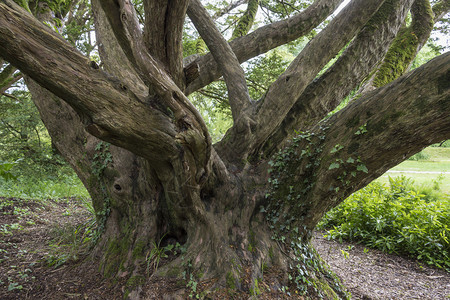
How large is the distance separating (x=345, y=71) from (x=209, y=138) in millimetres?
2160

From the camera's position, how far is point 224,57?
3623mm

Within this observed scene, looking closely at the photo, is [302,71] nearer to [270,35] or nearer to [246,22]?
[270,35]

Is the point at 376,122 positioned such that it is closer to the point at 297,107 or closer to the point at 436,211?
the point at 297,107

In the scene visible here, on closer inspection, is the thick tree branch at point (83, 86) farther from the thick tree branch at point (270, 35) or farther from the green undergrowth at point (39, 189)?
the green undergrowth at point (39, 189)

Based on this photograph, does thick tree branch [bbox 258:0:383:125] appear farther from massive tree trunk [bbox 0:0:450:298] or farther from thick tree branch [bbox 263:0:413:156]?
thick tree branch [bbox 263:0:413:156]

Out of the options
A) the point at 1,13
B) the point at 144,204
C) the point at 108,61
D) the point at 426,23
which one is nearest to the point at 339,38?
the point at 426,23

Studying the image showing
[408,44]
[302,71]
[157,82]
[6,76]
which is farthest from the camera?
[6,76]

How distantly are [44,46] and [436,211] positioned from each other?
6196mm

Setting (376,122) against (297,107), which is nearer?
(376,122)

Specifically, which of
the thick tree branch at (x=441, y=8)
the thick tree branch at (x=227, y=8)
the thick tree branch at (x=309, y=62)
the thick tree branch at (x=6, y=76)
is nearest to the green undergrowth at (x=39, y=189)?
the thick tree branch at (x=6, y=76)

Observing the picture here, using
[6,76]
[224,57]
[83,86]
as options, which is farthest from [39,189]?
[83,86]

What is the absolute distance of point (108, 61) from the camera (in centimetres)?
302

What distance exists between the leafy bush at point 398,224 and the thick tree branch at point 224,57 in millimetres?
3593

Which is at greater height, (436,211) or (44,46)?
(44,46)
